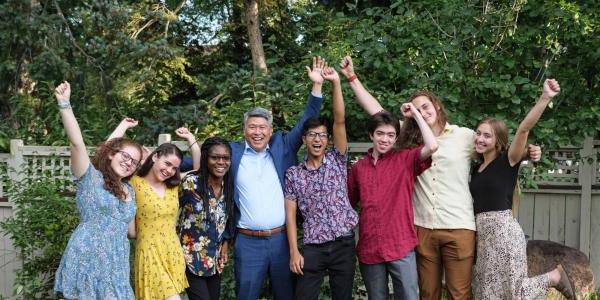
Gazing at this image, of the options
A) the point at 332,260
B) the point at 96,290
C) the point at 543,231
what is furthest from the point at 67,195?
the point at 543,231

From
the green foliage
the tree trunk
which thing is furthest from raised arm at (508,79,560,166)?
A: the tree trunk

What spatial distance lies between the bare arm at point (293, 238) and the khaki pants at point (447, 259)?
71 centimetres

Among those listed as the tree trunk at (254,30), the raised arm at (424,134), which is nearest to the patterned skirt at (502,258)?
the raised arm at (424,134)

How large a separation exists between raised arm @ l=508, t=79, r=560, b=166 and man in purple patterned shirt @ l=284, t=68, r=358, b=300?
38.0 inches

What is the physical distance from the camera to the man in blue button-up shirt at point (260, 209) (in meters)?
3.74

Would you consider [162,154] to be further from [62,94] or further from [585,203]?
[585,203]

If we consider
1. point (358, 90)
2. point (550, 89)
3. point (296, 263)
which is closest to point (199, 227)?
point (296, 263)

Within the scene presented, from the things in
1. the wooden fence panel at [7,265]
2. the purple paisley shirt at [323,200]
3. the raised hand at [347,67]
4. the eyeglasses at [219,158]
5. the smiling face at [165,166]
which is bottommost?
the wooden fence panel at [7,265]

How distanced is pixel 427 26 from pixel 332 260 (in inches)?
90.5

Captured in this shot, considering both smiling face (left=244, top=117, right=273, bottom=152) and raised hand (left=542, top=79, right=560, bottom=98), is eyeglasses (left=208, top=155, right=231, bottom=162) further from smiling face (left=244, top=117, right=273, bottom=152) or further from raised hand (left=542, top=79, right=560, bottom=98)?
raised hand (left=542, top=79, right=560, bottom=98)

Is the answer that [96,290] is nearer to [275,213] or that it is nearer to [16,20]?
[275,213]

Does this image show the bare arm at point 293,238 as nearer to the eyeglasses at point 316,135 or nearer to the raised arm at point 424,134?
the eyeglasses at point 316,135

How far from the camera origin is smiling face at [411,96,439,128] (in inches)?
148

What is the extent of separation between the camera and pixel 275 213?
3756mm
